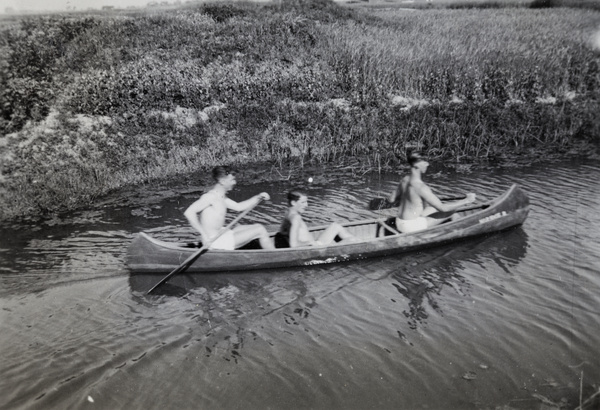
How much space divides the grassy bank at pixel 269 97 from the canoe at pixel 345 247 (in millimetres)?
4164

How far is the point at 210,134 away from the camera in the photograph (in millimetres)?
13719

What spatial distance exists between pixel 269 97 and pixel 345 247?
8.62m

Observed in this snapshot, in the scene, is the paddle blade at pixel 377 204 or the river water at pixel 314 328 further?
the paddle blade at pixel 377 204

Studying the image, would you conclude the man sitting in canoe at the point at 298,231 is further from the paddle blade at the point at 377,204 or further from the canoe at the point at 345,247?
the paddle blade at the point at 377,204

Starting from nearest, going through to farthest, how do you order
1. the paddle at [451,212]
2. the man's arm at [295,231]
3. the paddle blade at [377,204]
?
1. the man's arm at [295,231]
2. the paddle at [451,212]
3. the paddle blade at [377,204]

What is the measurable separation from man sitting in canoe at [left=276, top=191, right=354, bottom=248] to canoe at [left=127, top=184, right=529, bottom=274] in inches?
7.4

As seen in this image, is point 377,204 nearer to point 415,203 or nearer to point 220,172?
point 415,203

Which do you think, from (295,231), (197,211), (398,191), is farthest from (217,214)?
(398,191)

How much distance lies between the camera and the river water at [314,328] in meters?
4.86

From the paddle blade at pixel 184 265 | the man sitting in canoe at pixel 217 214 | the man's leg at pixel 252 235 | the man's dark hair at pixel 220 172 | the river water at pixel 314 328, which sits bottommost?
the river water at pixel 314 328

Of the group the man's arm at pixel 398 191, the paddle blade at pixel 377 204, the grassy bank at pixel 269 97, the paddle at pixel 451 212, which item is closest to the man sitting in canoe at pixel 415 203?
the man's arm at pixel 398 191

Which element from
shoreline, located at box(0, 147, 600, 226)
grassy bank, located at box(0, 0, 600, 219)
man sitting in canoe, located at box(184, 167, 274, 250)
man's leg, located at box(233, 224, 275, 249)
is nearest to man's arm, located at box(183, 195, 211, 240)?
man sitting in canoe, located at box(184, 167, 274, 250)

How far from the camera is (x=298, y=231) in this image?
7.54 meters

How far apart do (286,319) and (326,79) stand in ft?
36.2
